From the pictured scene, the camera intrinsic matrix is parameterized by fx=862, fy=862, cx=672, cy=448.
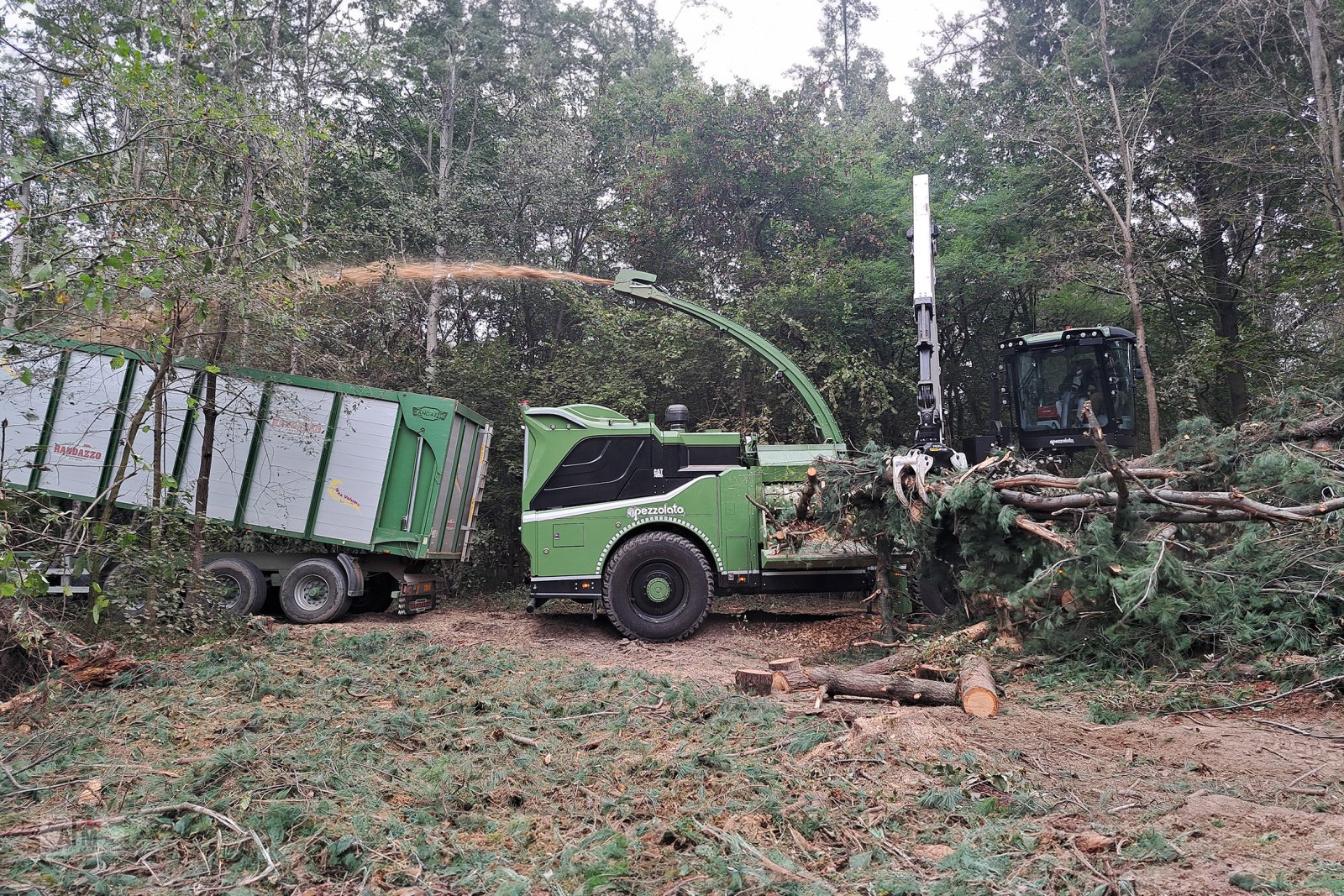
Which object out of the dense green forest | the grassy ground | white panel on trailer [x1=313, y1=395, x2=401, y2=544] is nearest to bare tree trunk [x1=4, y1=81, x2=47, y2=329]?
the grassy ground

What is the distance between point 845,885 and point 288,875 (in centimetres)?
195

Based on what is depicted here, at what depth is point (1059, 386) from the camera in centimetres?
1155

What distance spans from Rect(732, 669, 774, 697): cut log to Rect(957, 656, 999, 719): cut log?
131 centimetres

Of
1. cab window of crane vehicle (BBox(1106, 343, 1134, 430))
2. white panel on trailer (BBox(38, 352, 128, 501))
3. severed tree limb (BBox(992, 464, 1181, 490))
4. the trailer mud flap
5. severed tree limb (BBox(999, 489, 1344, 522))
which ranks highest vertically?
cab window of crane vehicle (BBox(1106, 343, 1134, 430))

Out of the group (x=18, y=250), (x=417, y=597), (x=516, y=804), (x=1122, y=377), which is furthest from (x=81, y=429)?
(x=1122, y=377)

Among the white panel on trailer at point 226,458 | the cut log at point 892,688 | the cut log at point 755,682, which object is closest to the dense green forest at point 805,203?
the white panel on trailer at point 226,458

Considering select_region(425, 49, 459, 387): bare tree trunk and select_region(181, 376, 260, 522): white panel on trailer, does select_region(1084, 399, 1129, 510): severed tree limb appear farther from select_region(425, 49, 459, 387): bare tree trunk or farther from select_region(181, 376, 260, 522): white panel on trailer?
select_region(425, 49, 459, 387): bare tree trunk

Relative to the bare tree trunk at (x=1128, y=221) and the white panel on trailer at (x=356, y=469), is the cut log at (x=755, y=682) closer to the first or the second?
the white panel on trailer at (x=356, y=469)

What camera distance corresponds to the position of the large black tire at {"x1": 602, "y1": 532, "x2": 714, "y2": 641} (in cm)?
923

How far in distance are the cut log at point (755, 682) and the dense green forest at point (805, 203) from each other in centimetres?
594

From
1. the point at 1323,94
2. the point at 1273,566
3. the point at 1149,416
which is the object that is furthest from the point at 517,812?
the point at 1323,94

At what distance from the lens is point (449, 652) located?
25.9 ft

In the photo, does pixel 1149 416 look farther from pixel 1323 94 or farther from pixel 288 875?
Result: pixel 288 875

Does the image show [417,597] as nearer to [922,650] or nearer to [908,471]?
[908,471]
